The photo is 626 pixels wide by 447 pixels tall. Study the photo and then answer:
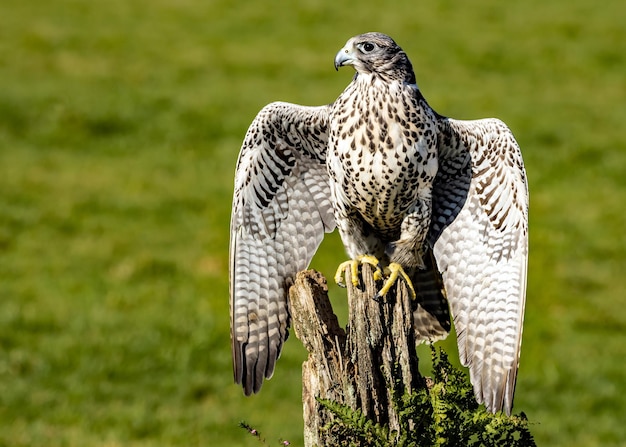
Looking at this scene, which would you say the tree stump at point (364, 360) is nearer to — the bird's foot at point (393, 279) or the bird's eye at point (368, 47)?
the bird's foot at point (393, 279)

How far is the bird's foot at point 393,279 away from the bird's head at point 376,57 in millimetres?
908

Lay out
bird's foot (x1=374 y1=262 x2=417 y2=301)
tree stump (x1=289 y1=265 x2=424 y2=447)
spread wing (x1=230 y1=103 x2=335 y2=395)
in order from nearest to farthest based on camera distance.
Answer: tree stump (x1=289 y1=265 x2=424 y2=447) < bird's foot (x1=374 y1=262 x2=417 y2=301) < spread wing (x1=230 y1=103 x2=335 y2=395)

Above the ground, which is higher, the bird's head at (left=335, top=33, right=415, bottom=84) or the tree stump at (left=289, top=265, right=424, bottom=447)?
the bird's head at (left=335, top=33, right=415, bottom=84)

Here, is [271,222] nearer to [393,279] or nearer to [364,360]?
[393,279]

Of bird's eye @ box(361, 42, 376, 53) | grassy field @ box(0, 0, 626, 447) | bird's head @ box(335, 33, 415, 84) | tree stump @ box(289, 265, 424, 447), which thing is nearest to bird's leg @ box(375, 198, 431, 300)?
tree stump @ box(289, 265, 424, 447)

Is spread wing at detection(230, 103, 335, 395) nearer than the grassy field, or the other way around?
spread wing at detection(230, 103, 335, 395)

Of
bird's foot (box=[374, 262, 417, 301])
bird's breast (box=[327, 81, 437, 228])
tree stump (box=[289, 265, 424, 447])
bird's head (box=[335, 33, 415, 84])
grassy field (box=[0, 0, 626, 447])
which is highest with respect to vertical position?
grassy field (box=[0, 0, 626, 447])

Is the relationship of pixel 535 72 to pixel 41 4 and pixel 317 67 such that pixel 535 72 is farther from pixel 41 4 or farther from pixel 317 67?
pixel 41 4

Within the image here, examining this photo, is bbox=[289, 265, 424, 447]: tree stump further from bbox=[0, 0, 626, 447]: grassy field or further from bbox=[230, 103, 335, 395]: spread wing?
bbox=[0, 0, 626, 447]: grassy field

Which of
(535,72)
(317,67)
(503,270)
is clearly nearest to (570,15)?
(535,72)

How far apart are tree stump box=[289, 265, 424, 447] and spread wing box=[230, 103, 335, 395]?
0.57 meters

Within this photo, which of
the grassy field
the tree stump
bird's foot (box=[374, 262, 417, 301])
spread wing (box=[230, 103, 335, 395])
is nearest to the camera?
the tree stump

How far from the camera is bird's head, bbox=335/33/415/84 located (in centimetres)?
477

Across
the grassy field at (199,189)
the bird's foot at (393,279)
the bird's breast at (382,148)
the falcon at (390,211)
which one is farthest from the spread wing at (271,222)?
the grassy field at (199,189)
